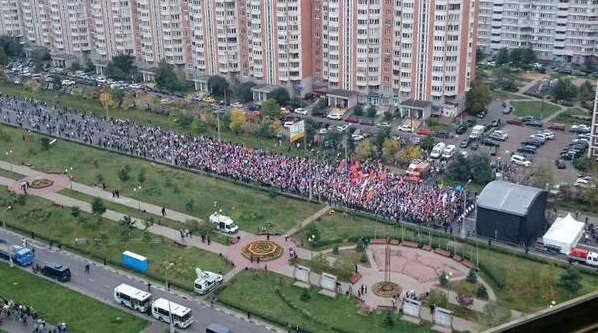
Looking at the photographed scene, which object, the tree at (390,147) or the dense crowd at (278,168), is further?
the tree at (390,147)

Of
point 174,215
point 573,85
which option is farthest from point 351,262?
point 573,85

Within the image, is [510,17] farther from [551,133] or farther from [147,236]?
[147,236]

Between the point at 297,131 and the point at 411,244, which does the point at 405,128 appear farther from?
the point at 411,244

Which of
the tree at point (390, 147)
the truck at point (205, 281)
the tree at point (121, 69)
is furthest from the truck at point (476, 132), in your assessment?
the tree at point (121, 69)

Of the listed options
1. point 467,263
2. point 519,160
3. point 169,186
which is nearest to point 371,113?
point 519,160

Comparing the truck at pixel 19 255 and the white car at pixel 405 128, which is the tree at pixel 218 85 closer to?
the white car at pixel 405 128

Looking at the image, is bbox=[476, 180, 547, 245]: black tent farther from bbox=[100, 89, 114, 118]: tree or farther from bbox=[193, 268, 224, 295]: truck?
bbox=[100, 89, 114, 118]: tree

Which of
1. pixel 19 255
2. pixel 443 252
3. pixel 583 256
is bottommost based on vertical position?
pixel 443 252
